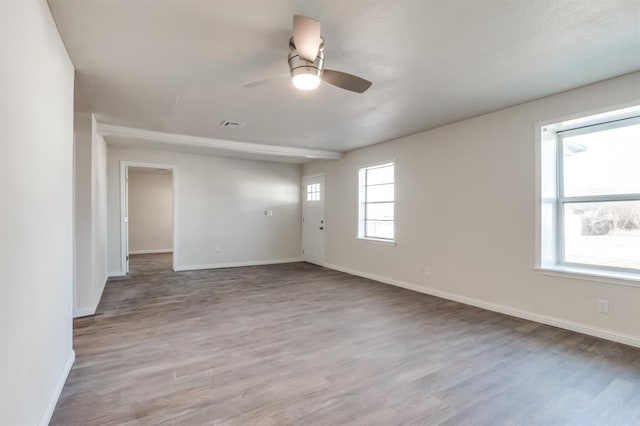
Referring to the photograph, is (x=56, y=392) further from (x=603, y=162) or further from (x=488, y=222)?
(x=603, y=162)

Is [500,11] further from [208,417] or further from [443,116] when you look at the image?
[208,417]

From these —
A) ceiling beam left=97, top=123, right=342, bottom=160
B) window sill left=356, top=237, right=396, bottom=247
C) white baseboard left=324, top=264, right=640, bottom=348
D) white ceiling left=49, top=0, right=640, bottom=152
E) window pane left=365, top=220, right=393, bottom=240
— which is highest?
white ceiling left=49, top=0, right=640, bottom=152

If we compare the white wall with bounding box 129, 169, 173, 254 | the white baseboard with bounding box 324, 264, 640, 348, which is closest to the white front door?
the white baseboard with bounding box 324, 264, 640, 348

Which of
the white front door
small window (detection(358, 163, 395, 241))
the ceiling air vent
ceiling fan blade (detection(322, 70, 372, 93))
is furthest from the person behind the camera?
the white front door

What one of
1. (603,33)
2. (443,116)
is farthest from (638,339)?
(443,116)

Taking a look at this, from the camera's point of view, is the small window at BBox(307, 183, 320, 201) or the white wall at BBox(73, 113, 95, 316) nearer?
the white wall at BBox(73, 113, 95, 316)

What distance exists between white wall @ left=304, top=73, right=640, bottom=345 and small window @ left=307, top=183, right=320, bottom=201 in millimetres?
2003

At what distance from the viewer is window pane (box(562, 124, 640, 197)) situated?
3096mm

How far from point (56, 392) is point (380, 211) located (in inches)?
191

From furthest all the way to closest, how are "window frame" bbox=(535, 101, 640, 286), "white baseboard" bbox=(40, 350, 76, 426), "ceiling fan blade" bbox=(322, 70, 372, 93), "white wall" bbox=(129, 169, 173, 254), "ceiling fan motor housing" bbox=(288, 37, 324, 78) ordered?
"white wall" bbox=(129, 169, 173, 254)
"window frame" bbox=(535, 101, 640, 286)
"ceiling fan blade" bbox=(322, 70, 372, 93)
"ceiling fan motor housing" bbox=(288, 37, 324, 78)
"white baseboard" bbox=(40, 350, 76, 426)

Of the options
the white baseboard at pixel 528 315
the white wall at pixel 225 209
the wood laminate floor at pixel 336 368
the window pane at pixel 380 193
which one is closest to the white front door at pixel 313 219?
the white wall at pixel 225 209

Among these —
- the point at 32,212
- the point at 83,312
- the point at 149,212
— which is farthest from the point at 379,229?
the point at 149,212

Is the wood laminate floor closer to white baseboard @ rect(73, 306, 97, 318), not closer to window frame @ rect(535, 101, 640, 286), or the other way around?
white baseboard @ rect(73, 306, 97, 318)

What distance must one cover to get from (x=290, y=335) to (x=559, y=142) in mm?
3655
